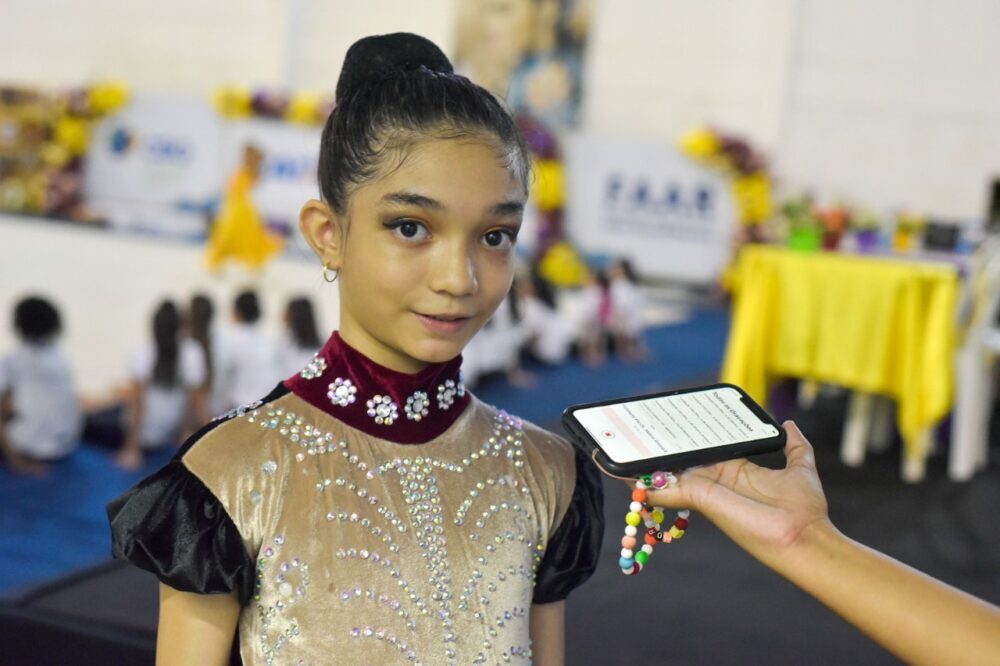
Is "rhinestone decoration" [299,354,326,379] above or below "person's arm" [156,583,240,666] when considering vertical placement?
→ above

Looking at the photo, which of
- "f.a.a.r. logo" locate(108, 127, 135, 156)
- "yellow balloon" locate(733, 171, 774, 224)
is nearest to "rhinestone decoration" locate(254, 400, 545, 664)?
"yellow balloon" locate(733, 171, 774, 224)

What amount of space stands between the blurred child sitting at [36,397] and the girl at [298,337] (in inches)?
31.1

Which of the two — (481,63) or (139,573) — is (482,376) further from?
(481,63)

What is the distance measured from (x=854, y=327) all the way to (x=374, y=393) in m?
3.26

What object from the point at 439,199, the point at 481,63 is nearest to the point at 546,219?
the point at 481,63

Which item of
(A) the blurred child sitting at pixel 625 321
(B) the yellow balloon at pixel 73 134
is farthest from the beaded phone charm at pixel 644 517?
(B) the yellow balloon at pixel 73 134

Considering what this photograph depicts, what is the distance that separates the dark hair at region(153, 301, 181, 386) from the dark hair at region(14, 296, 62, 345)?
1.18 feet

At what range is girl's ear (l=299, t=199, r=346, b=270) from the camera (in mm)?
1196

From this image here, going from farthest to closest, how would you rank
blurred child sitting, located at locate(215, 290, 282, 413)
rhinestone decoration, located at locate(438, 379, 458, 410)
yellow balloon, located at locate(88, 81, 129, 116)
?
yellow balloon, located at locate(88, 81, 129, 116) → blurred child sitting, located at locate(215, 290, 282, 413) → rhinestone decoration, located at locate(438, 379, 458, 410)

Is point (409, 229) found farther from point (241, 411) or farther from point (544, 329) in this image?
point (544, 329)

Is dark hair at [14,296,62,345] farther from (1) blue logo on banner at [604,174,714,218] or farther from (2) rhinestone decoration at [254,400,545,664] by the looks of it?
(1) blue logo on banner at [604,174,714,218]

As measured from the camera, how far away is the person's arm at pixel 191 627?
3.64 ft

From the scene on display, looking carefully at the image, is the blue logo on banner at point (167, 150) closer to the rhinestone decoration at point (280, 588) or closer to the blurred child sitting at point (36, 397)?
the blurred child sitting at point (36, 397)

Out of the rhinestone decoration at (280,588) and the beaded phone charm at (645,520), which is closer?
the beaded phone charm at (645,520)
